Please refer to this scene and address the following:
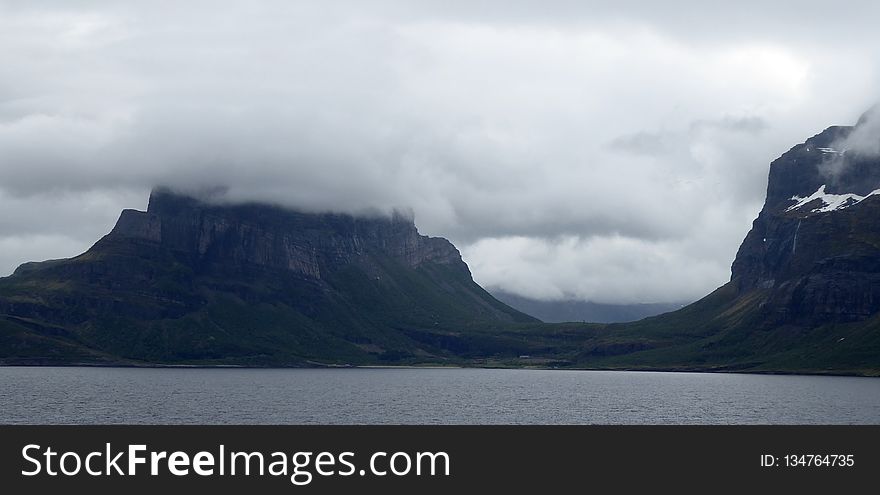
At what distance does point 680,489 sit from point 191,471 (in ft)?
153

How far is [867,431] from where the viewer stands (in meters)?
151

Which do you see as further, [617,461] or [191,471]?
[617,461]

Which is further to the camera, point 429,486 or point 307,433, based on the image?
point 307,433

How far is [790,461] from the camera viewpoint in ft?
350

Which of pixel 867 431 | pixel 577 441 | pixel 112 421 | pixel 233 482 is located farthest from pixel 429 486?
pixel 112 421

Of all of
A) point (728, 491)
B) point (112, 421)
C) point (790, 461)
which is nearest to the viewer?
point (728, 491)

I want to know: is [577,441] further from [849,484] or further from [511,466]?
[849,484]

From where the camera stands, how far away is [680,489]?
3716 inches

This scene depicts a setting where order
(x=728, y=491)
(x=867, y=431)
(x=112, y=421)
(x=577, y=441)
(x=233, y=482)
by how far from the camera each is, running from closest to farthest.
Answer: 1. (x=233, y=482)
2. (x=728, y=491)
3. (x=577, y=441)
4. (x=867, y=431)
5. (x=112, y=421)

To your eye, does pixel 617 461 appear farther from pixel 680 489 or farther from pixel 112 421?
pixel 112 421

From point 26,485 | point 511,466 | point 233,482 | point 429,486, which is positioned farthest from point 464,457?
point 26,485

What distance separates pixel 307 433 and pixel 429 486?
70502 millimetres

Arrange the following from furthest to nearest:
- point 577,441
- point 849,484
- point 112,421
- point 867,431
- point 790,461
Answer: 1. point 112,421
2. point 867,431
3. point 577,441
4. point 790,461
5. point 849,484

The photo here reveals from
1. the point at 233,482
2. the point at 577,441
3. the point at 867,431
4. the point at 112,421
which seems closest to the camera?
the point at 233,482
